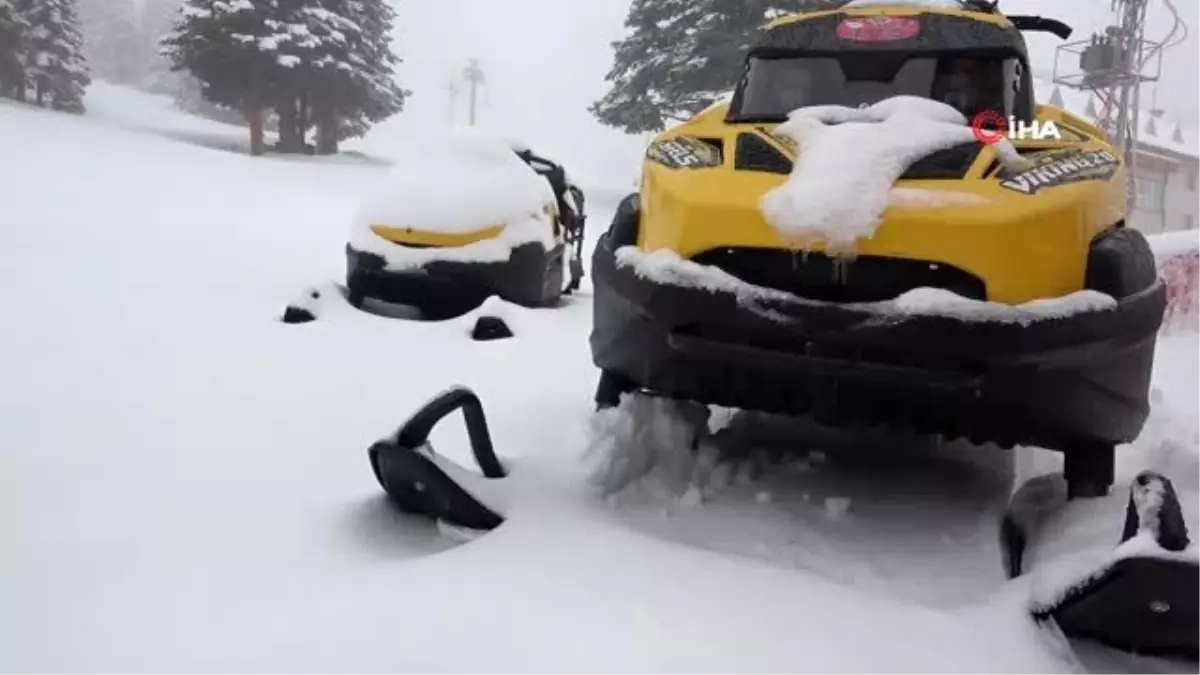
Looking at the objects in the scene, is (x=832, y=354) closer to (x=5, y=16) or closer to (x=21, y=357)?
(x=21, y=357)

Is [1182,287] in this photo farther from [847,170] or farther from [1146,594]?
[1146,594]

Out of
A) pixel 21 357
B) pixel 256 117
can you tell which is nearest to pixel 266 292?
pixel 21 357

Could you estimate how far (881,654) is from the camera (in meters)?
2.20

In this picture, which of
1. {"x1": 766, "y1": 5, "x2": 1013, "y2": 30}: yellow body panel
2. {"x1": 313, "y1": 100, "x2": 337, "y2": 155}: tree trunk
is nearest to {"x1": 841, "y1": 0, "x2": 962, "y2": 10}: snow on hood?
{"x1": 766, "y1": 5, "x2": 1013, "y2": 30}: yellow body panel

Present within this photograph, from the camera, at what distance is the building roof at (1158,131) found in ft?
139

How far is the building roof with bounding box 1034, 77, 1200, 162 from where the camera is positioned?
1667 inches

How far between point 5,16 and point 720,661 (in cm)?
4207

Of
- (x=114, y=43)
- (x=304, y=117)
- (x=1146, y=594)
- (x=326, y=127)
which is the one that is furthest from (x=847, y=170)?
(x=114, y=43)

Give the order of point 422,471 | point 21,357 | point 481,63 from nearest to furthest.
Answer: point 422,471, point 21,357, point 481,63

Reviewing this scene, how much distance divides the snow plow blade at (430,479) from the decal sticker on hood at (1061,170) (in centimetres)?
177

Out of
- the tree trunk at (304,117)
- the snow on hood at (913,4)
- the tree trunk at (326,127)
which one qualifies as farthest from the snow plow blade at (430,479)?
the tree trunk at (326,127)

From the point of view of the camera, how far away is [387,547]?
9.09ft

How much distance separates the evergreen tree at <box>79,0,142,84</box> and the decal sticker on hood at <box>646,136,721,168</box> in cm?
7229

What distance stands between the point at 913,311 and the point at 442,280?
15.5 feet
